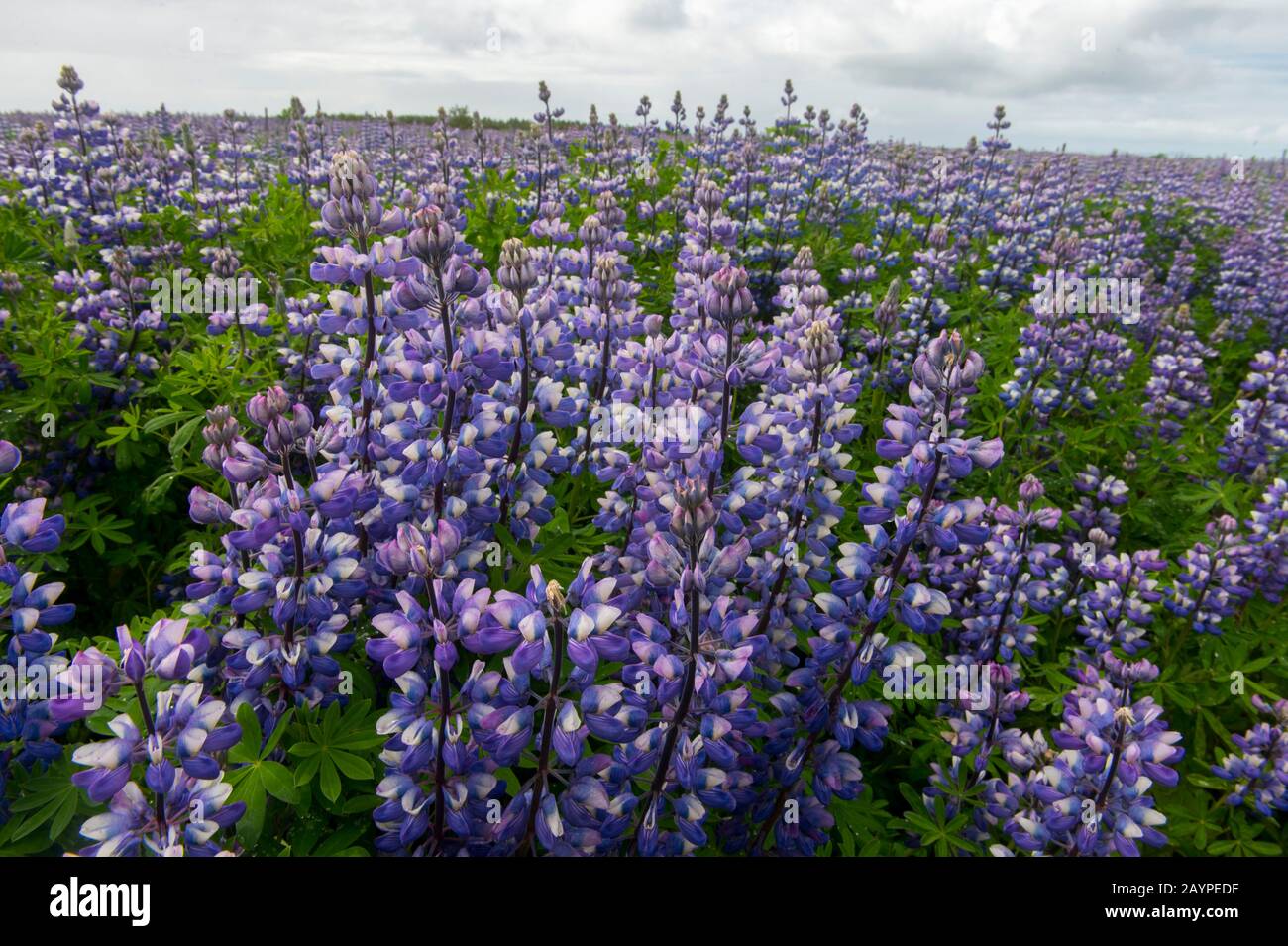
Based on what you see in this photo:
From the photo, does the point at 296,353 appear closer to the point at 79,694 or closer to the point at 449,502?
the point at 449,502

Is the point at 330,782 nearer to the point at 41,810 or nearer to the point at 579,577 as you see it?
the point at 41,810

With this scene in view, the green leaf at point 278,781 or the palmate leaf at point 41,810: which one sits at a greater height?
the green leaf at point 278,781

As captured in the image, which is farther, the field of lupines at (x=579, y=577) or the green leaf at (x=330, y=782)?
the green leaf at (x=330, y=782)

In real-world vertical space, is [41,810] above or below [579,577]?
below

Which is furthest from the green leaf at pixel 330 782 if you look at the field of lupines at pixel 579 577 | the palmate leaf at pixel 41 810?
the palmate leaf at pixel 41 810

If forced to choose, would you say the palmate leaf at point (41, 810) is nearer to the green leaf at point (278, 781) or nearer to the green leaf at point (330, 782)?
the green leaf at point (278, 781)

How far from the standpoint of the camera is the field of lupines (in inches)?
82.7

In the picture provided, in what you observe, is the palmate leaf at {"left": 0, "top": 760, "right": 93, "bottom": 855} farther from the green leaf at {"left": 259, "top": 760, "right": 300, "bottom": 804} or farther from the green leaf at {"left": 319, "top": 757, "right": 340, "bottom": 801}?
the green leaf at {"left": 319, "top": 757, "right": 340, "bottom": 801}

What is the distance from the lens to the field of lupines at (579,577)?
2.10 metres

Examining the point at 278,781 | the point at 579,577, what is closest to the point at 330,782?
the point at 278,781

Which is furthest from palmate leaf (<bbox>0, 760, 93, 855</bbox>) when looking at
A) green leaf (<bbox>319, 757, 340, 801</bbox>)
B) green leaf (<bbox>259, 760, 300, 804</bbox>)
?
green leaf (<bbox>319, 757, 340, 801</bbox>)

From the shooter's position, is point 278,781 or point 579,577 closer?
point 579,577

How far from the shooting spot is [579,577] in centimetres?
205
